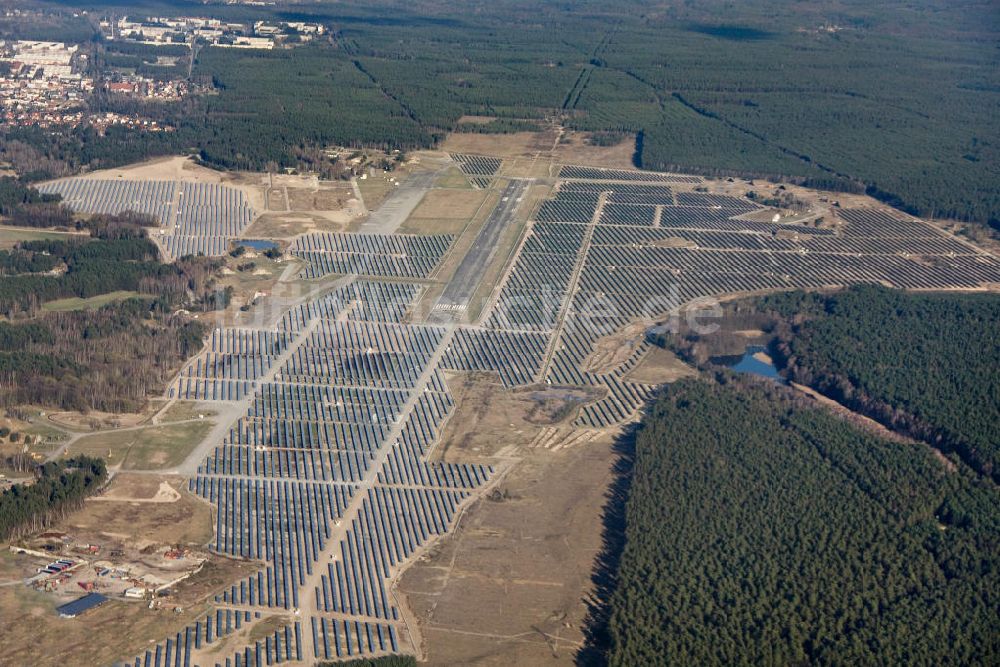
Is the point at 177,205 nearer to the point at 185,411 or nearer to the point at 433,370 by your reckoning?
the point at 433,370

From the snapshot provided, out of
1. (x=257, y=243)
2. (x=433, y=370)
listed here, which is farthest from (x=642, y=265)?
(x=257, y=243)

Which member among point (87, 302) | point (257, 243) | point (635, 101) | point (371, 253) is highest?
point (87, 302)

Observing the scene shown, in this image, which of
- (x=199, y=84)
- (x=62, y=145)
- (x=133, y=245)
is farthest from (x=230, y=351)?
(x=199, y=84)

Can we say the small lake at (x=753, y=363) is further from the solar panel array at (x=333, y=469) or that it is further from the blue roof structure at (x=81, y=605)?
the blue roof structure at (x=81, y=605)

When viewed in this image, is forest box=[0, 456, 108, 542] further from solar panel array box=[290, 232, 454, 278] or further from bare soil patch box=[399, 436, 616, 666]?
solar panel array box=[290, 232, 454, 278]

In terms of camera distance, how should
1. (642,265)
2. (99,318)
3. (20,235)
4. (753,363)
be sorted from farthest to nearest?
(20,235), (642,265), (753,363), (99,318)

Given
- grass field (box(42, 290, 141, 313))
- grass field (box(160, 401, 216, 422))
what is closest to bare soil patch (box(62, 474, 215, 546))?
grass field (box(160, 401, 216, 422))
